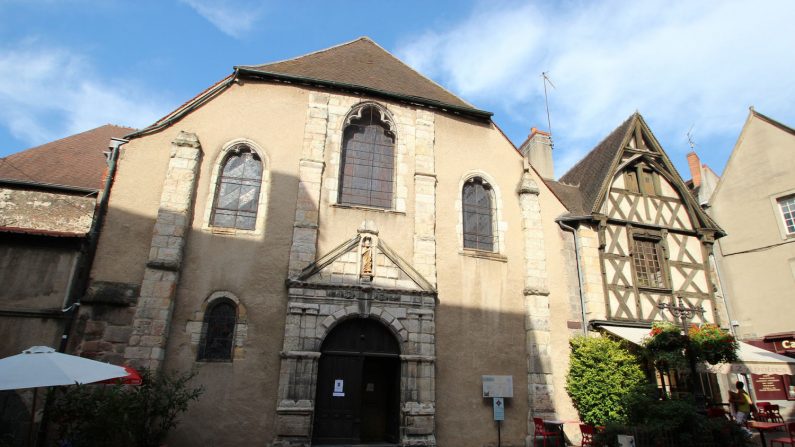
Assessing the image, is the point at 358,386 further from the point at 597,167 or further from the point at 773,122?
the point at 773,122

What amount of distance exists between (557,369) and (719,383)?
13.8 ft

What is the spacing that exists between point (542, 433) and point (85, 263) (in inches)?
327

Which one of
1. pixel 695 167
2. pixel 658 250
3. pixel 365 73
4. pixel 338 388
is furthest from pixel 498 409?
pixel 695 167

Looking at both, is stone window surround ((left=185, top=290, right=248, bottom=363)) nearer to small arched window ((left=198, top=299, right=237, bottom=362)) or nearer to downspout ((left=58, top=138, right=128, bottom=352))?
small arched window ((left=198, top=299, right=237, bottom=362))

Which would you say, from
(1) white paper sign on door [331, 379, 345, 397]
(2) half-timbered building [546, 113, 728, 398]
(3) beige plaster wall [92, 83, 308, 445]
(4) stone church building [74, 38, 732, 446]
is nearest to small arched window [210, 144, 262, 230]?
(4) stone church building [74, 38, 732, 446]

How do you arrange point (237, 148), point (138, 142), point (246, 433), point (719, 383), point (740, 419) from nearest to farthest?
point (246, 433) → point (740, 419) → point (138, 142) → point (237, 148) → point (719, 383)

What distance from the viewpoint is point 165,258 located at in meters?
7.61

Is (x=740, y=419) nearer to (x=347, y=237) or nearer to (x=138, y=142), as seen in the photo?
(x=347, y=237)

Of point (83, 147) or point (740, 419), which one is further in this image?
point (83, 147)

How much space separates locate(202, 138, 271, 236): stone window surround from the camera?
8.17 m

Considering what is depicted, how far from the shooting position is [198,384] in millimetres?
7211

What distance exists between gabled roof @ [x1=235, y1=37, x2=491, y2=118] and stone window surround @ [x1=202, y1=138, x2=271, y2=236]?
1.64 m

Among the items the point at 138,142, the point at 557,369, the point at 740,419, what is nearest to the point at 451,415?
the point at 557,369

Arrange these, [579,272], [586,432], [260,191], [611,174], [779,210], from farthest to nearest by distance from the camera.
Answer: [779,210] < [611,174] < [579,272] < [260,191] < [586,432]
